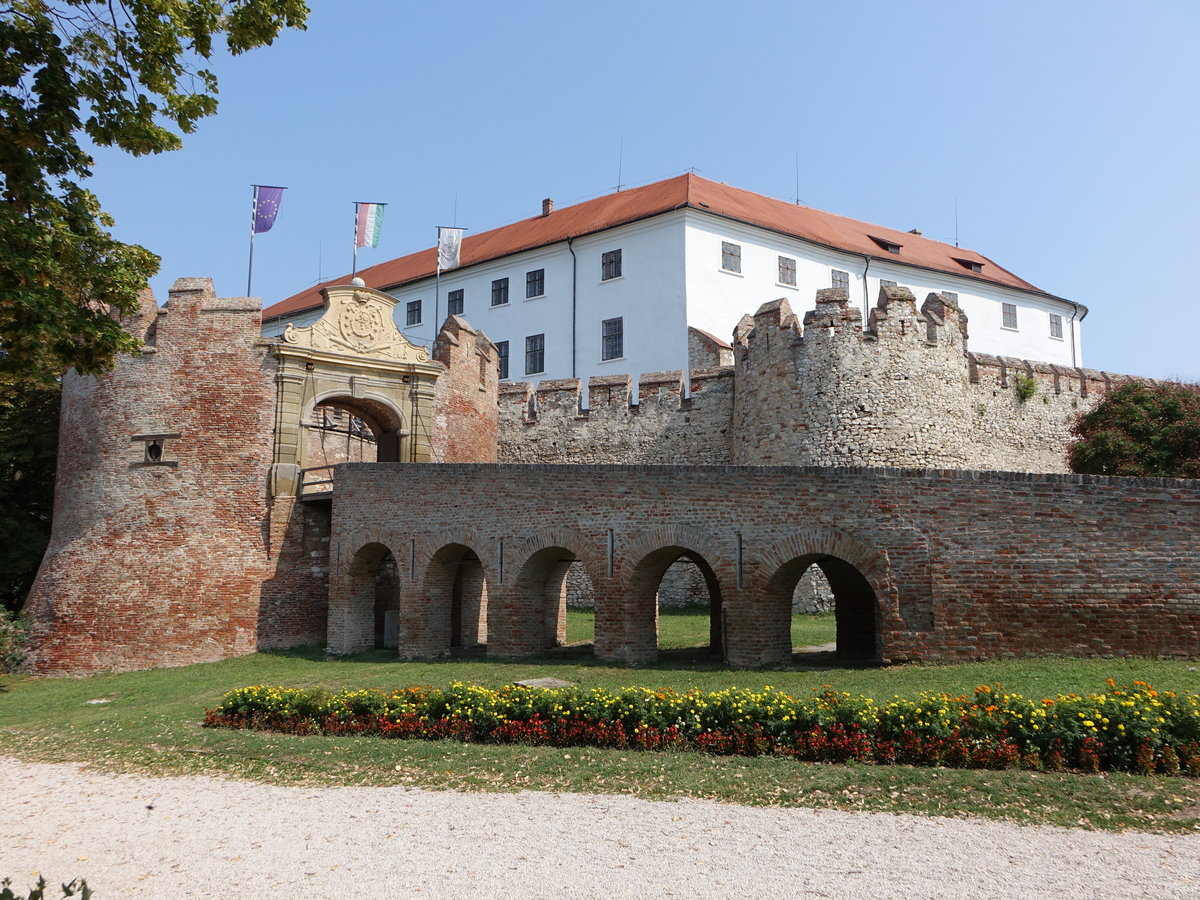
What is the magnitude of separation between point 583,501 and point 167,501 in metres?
10.1

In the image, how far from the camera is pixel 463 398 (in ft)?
91.8

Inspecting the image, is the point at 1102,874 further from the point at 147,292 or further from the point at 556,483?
the point at 147,292

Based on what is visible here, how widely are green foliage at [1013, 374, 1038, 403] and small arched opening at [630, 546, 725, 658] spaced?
999 cm

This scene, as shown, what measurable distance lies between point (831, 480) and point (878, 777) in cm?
695

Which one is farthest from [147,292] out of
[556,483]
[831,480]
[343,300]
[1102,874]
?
[1102,874]

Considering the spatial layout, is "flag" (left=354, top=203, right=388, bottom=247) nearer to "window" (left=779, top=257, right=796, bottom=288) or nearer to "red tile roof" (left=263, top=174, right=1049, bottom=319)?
"red tile roof" (left=263, top=174, right=1049, bottom=319)

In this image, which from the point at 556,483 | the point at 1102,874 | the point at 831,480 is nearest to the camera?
the point at 1102,874

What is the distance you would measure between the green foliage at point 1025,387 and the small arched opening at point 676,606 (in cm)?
999

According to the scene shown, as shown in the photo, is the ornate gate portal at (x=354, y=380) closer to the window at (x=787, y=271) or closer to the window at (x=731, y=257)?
the window at (x=731, y=257)

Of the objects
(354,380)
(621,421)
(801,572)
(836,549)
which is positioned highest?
(354,380)

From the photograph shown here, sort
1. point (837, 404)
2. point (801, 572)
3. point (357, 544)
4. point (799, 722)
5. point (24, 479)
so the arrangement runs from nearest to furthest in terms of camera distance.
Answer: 1. point (799, 722)
2. point (801, 572)
3. point (357, 544)
4. point (837, 404)
5. point (24, 479)

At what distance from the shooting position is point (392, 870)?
8.46m

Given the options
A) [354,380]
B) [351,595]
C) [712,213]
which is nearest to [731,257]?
[712,213]

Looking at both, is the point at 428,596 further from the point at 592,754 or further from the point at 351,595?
the point at 592,754
